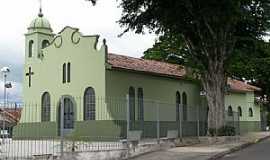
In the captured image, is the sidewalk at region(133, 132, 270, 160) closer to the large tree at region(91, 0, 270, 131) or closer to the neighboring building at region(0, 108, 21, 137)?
the neighboring building at region(0, 108, 21, 137)

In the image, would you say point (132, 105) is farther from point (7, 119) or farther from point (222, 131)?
point (7, 119)

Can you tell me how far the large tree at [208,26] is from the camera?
26.6m

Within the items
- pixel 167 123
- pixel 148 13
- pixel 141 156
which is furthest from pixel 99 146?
pixel 148 13

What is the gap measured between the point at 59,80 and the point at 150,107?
1027 centimetres

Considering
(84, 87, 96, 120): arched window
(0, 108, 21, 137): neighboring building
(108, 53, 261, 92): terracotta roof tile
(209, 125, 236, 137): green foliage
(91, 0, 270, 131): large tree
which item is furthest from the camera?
(108, 53, 261, 92): terracotta roof tile

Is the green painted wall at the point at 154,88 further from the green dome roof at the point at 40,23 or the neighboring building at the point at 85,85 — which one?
the green dome roof at the point at 40,23

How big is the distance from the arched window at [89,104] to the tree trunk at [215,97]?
267 inches

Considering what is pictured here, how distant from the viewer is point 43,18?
3594 centimetres

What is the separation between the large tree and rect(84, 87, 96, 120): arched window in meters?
4.56

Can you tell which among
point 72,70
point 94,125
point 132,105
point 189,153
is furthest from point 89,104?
point 189,153

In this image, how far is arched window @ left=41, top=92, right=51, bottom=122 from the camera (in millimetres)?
31609

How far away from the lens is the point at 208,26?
90.3ft

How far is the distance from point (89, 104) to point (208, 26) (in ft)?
28.2

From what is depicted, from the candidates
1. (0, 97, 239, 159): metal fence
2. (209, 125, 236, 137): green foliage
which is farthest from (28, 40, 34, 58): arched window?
Answer: (209, 125, 236, 137): green foliage
